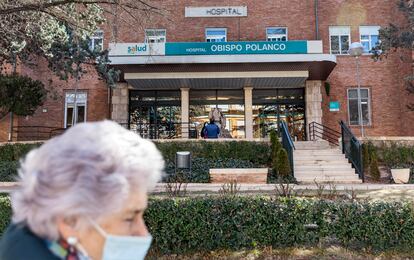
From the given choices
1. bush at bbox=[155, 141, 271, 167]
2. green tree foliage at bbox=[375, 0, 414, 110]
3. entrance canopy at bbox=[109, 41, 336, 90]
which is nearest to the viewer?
green tree foliage at bbox=[375, 0, 414, 110]

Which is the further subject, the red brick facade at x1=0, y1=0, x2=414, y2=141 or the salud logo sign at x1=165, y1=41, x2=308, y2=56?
the red brick facade at x1=0, y1=0, x2=414, y2=141

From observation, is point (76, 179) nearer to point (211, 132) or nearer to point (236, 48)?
point (211, 132)

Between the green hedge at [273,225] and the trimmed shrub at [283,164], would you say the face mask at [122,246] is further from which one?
the trimmed shrub at [283,164]

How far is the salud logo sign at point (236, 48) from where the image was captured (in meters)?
18.8

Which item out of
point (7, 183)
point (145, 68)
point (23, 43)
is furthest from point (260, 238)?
point (145, 68)

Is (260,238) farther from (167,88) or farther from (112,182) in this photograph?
(167,88)

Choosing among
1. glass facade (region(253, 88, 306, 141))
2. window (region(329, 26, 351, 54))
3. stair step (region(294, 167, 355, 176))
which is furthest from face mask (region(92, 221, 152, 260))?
window (region(329, 26, 351, 54))

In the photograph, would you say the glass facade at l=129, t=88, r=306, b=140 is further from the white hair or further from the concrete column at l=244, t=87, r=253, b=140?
the white hair

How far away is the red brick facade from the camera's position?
72.7 ft

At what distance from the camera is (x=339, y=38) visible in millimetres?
23188

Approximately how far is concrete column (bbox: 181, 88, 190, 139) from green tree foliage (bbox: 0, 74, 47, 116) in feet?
22.2

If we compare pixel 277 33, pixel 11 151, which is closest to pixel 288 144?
pixel 277 33

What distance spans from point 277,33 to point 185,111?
694 cm

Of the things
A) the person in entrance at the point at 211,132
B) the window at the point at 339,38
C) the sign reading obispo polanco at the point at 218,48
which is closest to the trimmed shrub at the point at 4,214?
the person in entrance at the point at 211,132
